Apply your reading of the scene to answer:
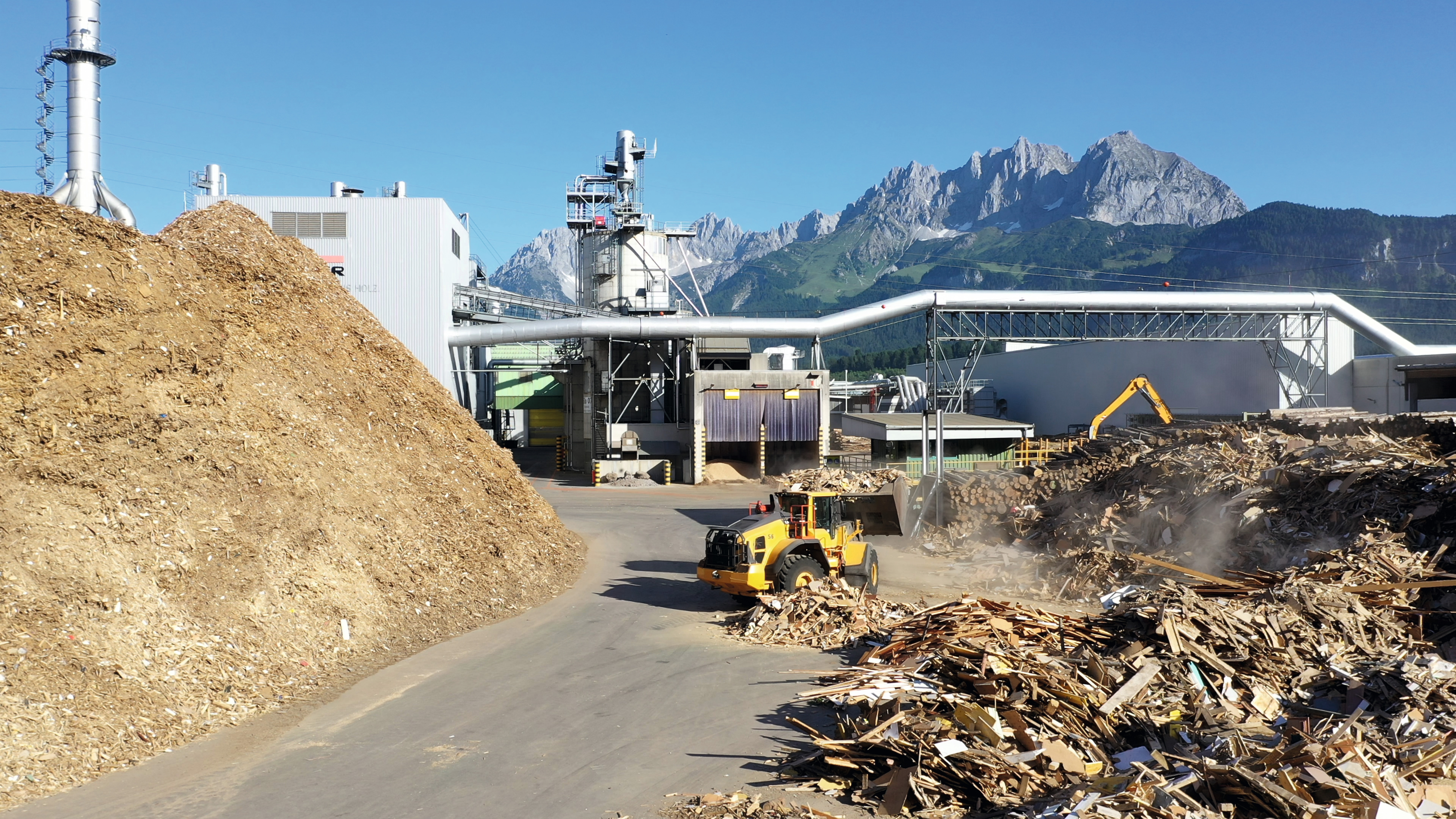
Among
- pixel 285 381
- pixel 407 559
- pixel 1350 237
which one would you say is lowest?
pixel 407 559

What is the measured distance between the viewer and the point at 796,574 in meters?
15.8

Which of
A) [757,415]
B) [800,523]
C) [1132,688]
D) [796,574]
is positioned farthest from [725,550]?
[757,415]

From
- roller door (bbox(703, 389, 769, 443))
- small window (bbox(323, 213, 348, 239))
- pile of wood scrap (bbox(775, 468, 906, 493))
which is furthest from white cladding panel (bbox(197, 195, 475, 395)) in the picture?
pile of wood scrap (bbox(775, 468, 906, 493))

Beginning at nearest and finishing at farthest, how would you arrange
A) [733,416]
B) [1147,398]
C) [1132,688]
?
[1132,688]
[1147,398]
[733,416]

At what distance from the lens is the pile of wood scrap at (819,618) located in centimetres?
1423

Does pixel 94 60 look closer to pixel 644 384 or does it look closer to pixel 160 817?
pixel 644 384

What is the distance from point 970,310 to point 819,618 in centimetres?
3026

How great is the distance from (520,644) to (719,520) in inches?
624

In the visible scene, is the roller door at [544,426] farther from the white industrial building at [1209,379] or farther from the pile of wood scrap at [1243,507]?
the pile of wood scrap at [1243,507]

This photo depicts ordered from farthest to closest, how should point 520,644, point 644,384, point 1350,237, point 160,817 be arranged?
1. point 1350,237
2. point 644,384
3. point 520,644
4. point 160,817

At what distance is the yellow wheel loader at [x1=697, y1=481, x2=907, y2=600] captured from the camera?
15.8 metres

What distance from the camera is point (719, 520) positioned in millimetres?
30109

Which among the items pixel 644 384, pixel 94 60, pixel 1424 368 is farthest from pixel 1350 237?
pixel 94 60

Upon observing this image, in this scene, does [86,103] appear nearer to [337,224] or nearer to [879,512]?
[337,224]
